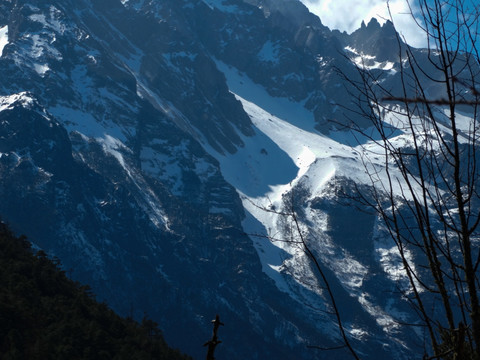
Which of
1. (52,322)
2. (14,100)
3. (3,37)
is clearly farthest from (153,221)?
(52,322)

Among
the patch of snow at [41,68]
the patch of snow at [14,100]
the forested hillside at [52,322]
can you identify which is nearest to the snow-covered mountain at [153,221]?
the patch of snow at [14,100]

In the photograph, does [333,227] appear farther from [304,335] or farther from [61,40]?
[61,40]

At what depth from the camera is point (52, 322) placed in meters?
43.9

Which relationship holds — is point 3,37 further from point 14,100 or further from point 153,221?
point 153,221

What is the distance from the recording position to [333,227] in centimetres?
19775

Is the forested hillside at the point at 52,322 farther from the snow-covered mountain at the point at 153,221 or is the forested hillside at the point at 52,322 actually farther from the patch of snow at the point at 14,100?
the patch of snow at the point at 14,100

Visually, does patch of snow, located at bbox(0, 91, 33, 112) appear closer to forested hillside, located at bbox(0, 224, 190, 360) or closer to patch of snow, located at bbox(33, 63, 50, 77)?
patch of snow, located at bbox(33, 63, 50, 77)

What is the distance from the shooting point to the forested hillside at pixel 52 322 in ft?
124

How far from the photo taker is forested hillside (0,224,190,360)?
3794cm

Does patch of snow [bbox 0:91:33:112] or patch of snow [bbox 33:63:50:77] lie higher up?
patch of snow [bbox 33:63:50:77]

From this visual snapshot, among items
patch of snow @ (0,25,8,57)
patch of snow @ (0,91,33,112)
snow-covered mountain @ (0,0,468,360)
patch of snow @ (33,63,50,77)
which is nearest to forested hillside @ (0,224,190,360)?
snow-covered mountain @ (0,0,468,360)

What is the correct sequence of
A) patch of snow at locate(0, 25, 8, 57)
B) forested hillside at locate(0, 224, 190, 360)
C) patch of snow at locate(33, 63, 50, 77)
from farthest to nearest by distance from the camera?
patch of snow at locate(0, 25, 8, 57) < patch of snow at locate(33, 63, 50, 77) < forested hillside at locate(0, 224, 190, 360)

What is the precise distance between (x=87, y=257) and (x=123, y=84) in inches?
2775

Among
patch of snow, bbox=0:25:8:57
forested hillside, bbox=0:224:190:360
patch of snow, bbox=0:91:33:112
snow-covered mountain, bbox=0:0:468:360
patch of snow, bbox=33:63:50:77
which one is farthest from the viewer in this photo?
patch of snow, bbox=0:25:8:57
